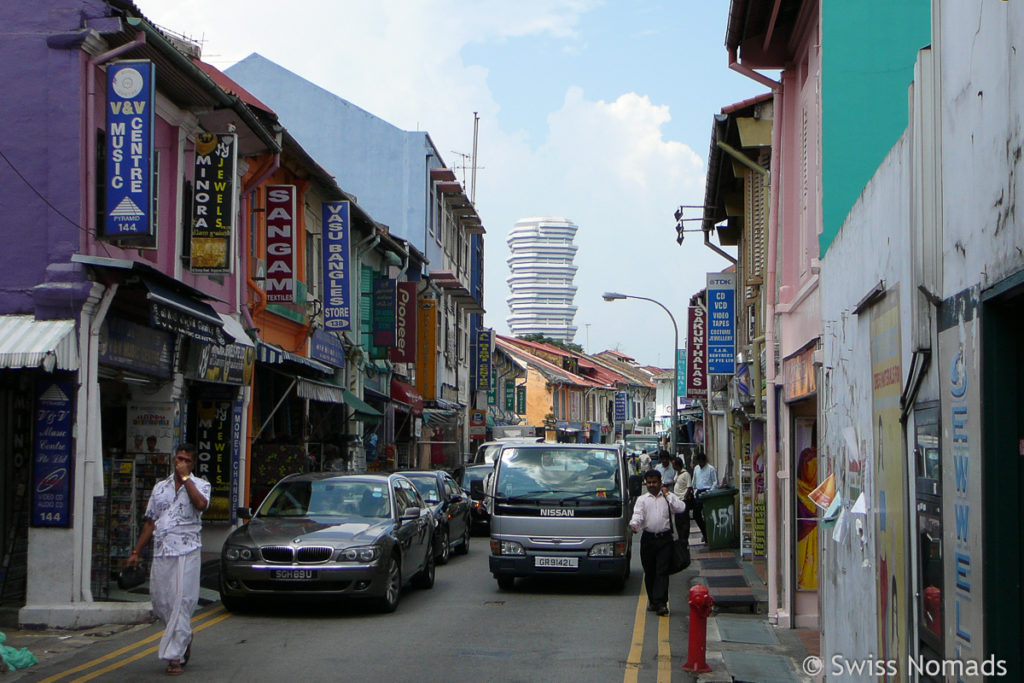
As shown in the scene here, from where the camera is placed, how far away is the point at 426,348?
3559 cm

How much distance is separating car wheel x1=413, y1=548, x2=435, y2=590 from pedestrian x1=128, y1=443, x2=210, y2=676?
5.52 metres

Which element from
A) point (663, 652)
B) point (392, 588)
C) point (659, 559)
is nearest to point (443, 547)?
point (392, 588)

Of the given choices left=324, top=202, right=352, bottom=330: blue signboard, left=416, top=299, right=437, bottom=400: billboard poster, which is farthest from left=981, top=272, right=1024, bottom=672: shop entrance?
left=416, top=299, right=437, bottom=400: billboard poster

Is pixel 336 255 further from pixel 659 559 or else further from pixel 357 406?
pixel 659 559

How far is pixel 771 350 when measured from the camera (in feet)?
46.4

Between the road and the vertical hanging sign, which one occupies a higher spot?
the vertical hanging sign

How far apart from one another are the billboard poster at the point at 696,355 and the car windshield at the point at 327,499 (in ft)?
66.1

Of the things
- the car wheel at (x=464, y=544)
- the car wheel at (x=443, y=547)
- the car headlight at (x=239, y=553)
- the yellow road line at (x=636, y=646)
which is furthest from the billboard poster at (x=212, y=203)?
the car wheel at (x=464, y=544)

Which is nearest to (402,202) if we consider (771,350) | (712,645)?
(771,350)

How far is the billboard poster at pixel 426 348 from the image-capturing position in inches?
1373

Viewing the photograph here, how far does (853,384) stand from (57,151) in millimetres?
9657

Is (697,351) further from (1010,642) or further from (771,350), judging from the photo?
(1010,642)

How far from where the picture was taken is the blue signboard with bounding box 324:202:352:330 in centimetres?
2367

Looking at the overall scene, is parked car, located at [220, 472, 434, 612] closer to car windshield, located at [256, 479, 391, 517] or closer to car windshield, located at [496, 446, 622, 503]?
car windshield, located at [256, 479, 391, 517]
